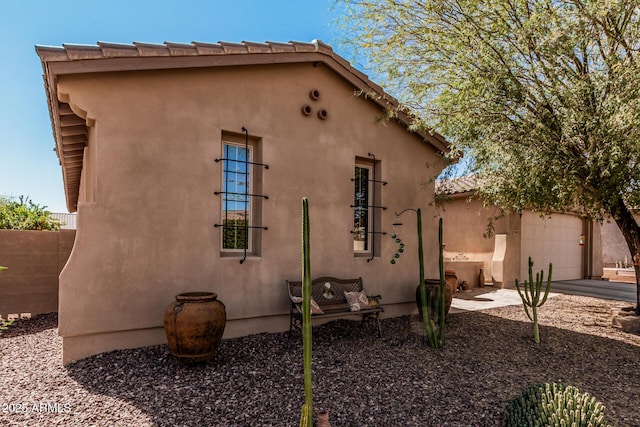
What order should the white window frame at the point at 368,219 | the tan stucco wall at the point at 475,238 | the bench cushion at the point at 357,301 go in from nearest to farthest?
the bench cushion at the point at 357,301, the white window frame at the point at 368,219, the tan stucco wall at the point at 475,238

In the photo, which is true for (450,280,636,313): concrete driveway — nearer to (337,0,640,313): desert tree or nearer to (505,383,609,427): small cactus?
(337,0,640,313): desert tree

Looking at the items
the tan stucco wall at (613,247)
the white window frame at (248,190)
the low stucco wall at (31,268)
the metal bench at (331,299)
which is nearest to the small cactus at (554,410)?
the metal bench at (331,299)

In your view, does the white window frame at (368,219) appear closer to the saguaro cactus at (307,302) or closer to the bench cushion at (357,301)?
the bench cushion at (357,301)

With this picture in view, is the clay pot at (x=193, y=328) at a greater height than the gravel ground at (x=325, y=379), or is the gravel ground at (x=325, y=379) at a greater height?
the clay pot at (x=193, y=328)

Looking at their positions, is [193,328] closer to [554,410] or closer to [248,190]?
[248,190]

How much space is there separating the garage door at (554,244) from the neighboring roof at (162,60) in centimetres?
728

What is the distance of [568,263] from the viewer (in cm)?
1548

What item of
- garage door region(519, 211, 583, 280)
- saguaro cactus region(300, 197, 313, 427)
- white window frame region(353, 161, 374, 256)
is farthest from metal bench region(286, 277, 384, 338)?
garage door region(519, 211, 583, 280)

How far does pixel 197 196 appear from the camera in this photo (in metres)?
5.67

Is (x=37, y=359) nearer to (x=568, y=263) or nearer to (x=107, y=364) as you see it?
A: (x=107, y=364)

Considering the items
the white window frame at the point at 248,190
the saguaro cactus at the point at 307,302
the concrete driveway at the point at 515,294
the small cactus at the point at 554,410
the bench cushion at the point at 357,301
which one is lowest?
the concrete driveway at the point at 515,294

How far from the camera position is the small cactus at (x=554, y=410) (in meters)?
3.38

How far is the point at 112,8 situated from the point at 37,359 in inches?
268

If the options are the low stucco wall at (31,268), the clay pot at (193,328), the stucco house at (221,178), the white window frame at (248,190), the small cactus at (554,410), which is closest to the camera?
the small cactus at (554,410)
